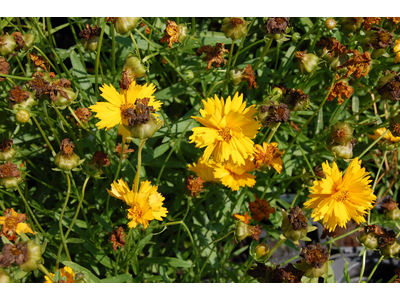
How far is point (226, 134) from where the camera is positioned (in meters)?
1.32

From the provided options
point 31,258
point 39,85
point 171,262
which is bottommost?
point 171,262

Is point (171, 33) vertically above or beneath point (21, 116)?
above

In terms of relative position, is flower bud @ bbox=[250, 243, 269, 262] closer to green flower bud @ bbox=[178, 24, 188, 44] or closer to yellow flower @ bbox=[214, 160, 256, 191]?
yellow flower @ bbox=[214, 160, 256, 191]

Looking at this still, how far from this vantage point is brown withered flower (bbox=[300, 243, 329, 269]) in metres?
1.24

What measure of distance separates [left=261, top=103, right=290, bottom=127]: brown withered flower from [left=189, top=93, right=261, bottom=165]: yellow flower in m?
0.06

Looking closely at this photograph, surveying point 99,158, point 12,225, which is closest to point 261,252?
point 99,158

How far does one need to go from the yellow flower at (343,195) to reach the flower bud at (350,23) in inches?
26.0

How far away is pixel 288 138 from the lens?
7.09ft

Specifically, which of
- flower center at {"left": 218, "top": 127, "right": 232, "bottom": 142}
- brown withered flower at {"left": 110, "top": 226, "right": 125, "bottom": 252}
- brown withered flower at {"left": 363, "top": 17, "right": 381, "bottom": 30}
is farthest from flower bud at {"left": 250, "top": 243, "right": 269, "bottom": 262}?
brown withered flower at {"left": 363, "top": 17, "right": 381, "bottom": 30}

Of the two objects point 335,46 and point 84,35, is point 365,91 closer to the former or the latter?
Result: point 335,46

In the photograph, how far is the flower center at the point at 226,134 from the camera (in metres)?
1.32

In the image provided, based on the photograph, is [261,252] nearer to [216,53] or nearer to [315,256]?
[315,256]

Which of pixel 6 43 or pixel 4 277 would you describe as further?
pixel 6 43

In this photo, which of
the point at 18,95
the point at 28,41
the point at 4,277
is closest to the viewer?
the point at 4,277
